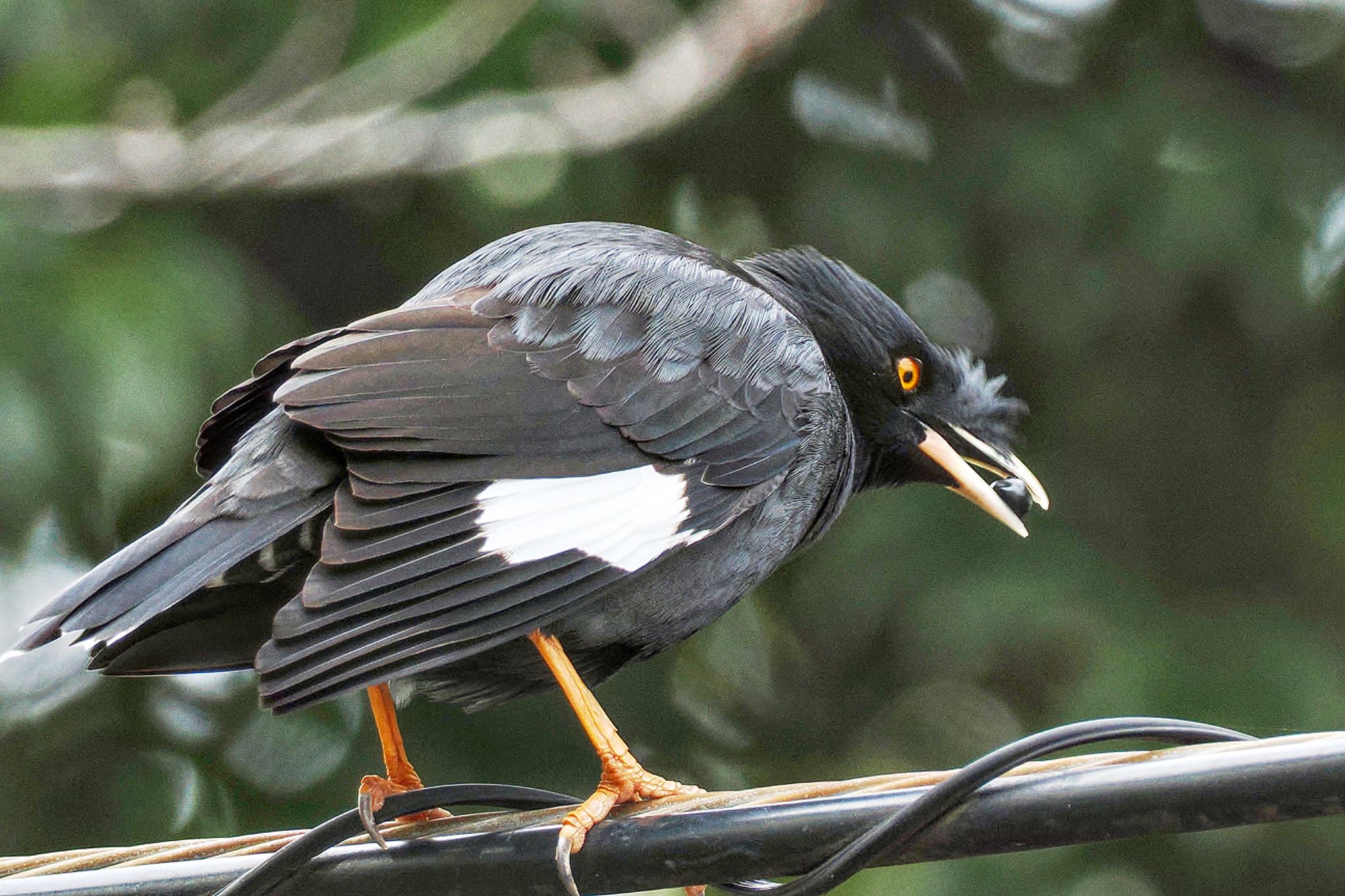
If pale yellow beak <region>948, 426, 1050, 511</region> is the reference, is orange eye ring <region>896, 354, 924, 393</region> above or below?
above

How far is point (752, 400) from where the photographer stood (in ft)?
10.0

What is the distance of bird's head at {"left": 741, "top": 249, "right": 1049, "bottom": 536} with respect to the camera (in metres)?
3.54

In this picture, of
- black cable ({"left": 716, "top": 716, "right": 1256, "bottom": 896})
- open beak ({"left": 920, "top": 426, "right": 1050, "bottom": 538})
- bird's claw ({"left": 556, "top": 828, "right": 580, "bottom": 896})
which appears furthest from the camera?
→ open beak ({"left": 920, "top": 426, "right": 1050, "bottom": 538})

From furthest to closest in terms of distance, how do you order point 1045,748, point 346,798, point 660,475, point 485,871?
point 346,798, point 660,475, point 485,871, point 1045,748

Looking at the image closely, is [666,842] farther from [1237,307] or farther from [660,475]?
[1237,307]

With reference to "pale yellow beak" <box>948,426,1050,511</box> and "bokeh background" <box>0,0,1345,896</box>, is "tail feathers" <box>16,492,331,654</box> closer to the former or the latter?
"pale yellow beak" <box>948,426,1050,511</box>

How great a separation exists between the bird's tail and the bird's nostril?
1.46 meters

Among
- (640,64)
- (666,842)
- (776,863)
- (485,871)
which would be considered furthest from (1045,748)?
(640,64)

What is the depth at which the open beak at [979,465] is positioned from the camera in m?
3.33

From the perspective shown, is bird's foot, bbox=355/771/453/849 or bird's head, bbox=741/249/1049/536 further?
bird's head, bbox=741/249/1049/536

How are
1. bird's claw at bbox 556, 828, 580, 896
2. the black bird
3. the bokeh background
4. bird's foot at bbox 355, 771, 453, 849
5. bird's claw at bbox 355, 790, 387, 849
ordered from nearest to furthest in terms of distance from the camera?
bird's claw at bbox 556, 828, 580, 896 → bird's claw at bbox 355, 790, 387, 849 → the black bird → bird's foot at bbox 355, 771, 453, 849 → the bokeh background

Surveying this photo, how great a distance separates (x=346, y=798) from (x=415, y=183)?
2321 mm

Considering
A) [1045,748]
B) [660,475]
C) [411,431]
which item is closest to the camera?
[1045,748]

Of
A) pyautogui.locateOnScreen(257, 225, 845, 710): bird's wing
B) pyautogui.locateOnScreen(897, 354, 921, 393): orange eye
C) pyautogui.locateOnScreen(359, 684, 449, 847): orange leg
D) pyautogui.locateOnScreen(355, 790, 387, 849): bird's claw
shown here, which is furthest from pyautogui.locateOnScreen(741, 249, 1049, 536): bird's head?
pyautogui.locateOnScreen(355, 790, 387, 849): bird's claw
